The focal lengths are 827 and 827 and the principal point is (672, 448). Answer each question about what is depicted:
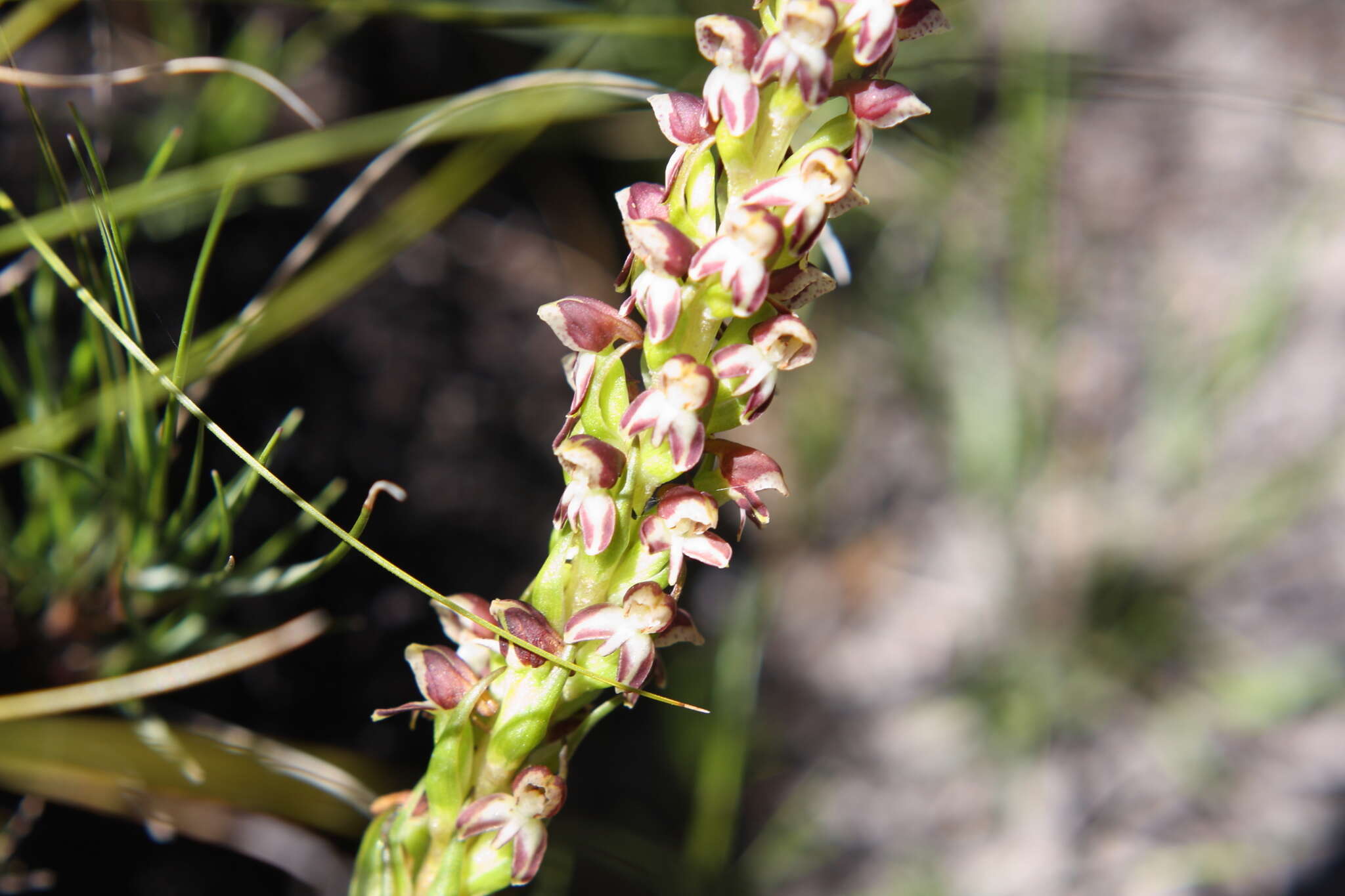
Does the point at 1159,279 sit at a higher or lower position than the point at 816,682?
higher

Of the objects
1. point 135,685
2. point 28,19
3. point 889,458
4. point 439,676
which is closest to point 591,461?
point 439,676

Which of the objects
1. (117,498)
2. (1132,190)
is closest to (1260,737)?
(1132,190)

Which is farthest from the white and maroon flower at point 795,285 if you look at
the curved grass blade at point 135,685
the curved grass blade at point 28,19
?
the curved grass blade at point 28,19

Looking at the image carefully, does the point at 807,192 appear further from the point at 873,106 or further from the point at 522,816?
the point at 522,816

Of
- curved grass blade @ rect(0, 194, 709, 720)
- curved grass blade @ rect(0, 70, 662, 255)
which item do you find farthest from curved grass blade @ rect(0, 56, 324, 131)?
curved grass blade @ rect(0, 194, 709, 720)

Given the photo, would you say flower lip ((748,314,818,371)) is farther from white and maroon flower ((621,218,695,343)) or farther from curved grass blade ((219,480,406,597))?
curved grass blade ((219,480,406,597))

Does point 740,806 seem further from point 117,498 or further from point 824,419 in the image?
point 117,498

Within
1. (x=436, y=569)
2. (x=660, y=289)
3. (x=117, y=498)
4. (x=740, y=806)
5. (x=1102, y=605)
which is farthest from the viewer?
(x=1102, y=605)
